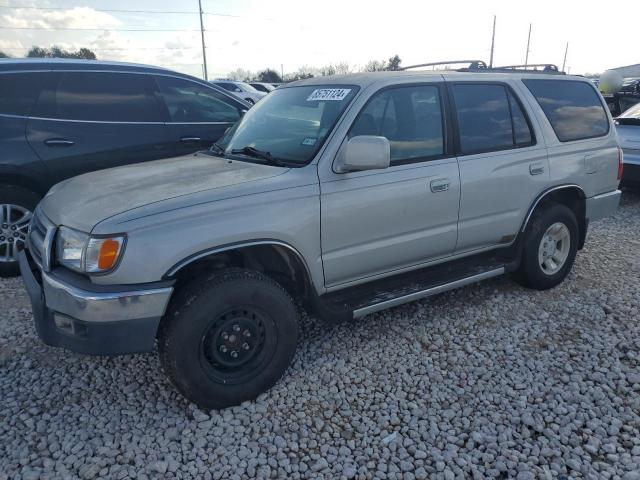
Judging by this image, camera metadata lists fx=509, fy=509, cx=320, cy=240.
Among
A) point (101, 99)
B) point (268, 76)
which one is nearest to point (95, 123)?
point (101, 99)

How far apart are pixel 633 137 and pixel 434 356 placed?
20.3 feet

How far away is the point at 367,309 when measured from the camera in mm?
3389

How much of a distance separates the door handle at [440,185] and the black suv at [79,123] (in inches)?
113

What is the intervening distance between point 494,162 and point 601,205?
152cm

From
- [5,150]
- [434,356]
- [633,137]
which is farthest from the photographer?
[633,137]

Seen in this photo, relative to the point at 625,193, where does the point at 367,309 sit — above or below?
above

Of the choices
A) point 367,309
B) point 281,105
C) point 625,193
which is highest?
point 281,105

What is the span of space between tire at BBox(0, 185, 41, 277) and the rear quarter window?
4.60 m

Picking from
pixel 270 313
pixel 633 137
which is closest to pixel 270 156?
pixel 270 313

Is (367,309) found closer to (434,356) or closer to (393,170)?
(434,356)

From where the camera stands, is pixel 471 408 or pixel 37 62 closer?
pixel 471 408

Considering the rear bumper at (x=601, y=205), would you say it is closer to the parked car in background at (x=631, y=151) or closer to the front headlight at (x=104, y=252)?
the parked car in background at (x=631, y=151)

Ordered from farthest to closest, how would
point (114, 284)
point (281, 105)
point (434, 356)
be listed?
point (281, 105) → point (434, 356) → point (114, 284)

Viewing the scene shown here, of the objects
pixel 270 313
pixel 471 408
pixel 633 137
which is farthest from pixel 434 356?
pixel 633 137
